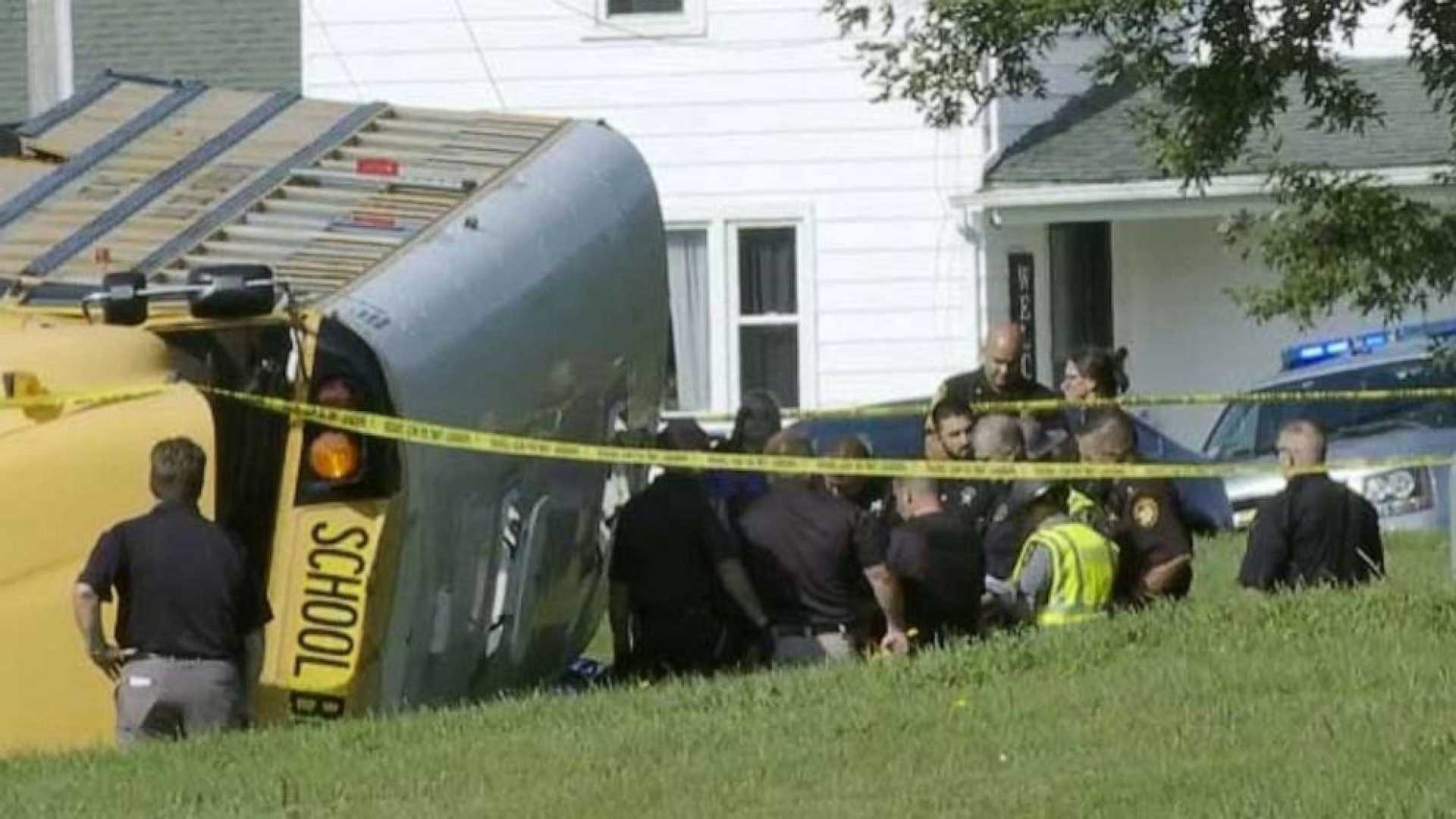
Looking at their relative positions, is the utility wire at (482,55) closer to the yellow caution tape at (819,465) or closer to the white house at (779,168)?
the white house at (779,168)

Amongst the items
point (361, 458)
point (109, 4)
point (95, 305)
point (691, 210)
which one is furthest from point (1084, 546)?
point (109, 4)

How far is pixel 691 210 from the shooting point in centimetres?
2488

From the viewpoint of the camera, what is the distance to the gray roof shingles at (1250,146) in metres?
24.2

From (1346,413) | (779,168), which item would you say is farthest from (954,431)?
(779,168)

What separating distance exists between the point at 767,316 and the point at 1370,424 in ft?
19.8

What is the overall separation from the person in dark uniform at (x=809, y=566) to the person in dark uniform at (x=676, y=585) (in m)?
0.11

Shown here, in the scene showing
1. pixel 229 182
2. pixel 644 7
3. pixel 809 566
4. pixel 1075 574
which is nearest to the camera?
pixel 229 182

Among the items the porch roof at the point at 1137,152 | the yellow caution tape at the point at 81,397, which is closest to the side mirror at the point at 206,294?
the yellow caution tape at the point at 81,397

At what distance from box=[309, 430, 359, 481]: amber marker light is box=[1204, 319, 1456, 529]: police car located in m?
9.65

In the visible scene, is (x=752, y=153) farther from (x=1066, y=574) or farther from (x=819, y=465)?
(x=1066, y=574)

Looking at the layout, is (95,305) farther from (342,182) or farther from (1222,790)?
(1222,790)

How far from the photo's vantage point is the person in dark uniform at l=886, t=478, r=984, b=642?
41.2ft

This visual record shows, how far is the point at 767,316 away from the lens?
2528 cm

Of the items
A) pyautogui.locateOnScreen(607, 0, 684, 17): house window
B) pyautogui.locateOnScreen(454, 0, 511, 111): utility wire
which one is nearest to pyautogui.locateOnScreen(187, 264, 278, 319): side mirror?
pyautogui.locateOnScreen(454, 0, 511, 111): utility wire
